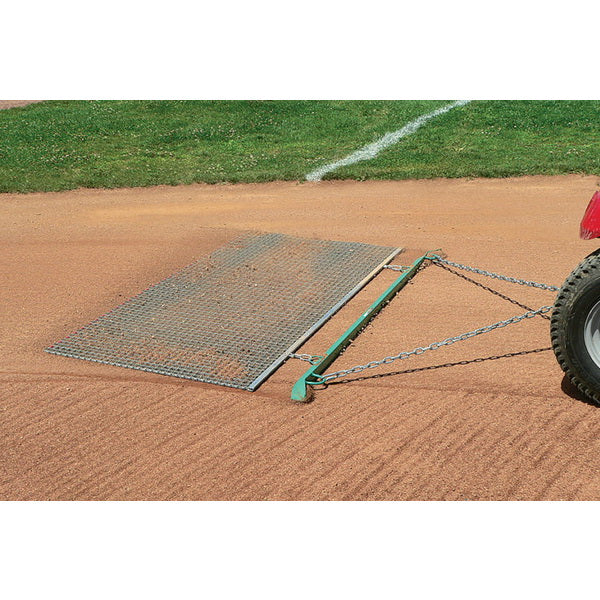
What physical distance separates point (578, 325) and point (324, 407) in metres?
1.60

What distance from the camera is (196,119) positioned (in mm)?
14359

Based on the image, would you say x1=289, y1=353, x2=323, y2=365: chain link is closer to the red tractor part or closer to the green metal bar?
the green metal bar

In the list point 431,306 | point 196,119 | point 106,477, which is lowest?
point 106,477

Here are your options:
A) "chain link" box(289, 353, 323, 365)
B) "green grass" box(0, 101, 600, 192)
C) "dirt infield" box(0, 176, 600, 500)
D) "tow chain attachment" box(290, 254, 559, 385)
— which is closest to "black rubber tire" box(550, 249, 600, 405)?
"dirt infield" box(0, 176, 600, 500)

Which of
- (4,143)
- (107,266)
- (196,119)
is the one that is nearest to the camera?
(107,266)

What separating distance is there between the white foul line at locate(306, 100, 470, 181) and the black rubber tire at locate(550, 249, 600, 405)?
6091 millimetres

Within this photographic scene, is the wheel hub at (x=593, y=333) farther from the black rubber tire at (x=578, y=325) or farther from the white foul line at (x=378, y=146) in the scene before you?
the white foul line at (x=378, y=146)

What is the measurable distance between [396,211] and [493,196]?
51.3 inches

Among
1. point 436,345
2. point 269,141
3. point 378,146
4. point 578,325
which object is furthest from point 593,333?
point 269,141

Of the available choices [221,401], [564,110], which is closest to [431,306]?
[221,401]

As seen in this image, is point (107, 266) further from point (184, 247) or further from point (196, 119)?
point (196, 119)

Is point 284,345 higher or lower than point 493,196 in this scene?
lower

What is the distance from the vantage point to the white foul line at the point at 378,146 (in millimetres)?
10812
